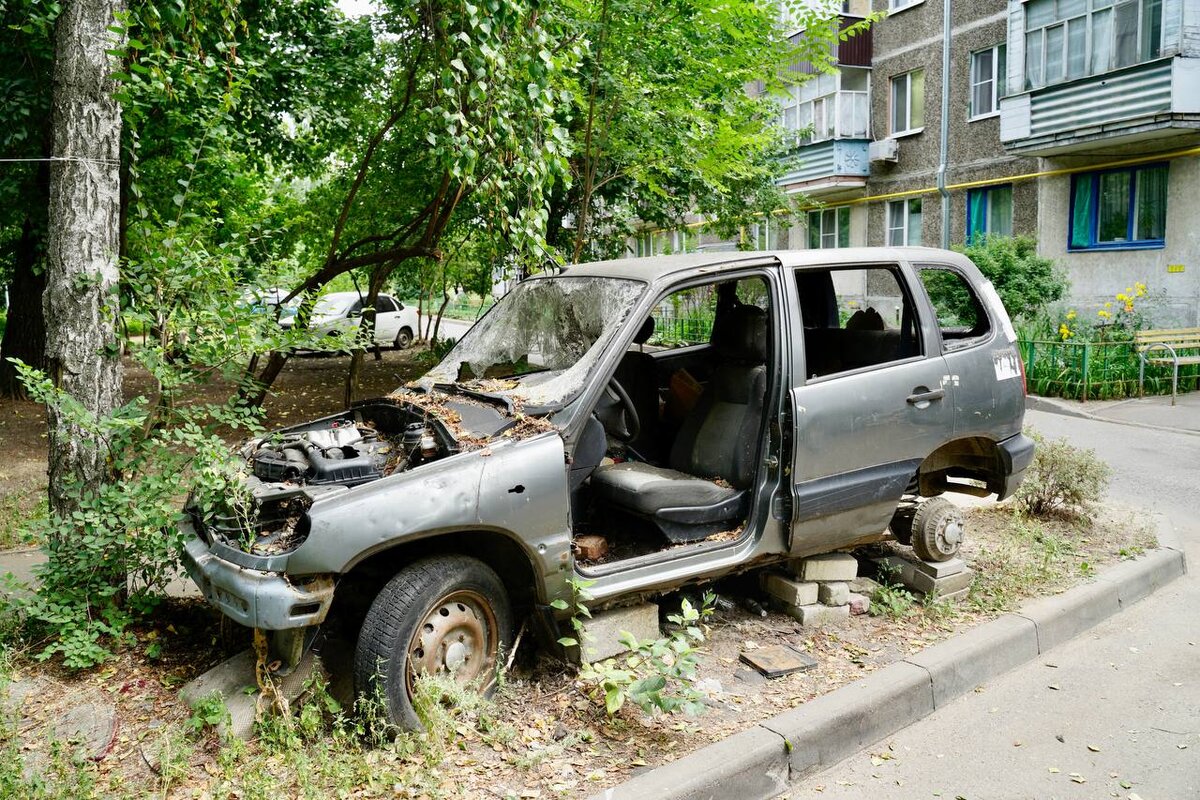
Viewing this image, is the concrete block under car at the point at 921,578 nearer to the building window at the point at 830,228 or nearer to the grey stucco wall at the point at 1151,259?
the grey stucco wall at the point at 1151,259

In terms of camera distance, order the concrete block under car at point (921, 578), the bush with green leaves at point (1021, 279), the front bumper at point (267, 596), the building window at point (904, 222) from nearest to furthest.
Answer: the front bumper at point (267, 596) → the concrete block under car at point (921, 578) → the bush with green leaves at point (1021, 279) → the building window at point (904, 222)

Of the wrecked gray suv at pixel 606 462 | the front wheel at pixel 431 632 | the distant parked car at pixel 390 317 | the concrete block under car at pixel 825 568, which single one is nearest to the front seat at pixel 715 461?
the wrecked gray suv at pixel 606 462

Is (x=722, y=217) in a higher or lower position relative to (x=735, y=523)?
higher

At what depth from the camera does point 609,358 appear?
4465mm

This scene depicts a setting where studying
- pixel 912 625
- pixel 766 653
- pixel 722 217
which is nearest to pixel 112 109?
pixel 766 653

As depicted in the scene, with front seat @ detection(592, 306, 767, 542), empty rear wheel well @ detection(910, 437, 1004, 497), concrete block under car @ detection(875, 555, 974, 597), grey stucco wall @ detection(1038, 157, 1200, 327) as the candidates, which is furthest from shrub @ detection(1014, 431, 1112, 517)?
grey stucco wall @ detection(1038, 157, 1200, 327)

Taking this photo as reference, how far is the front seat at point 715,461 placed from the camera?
4738 mm

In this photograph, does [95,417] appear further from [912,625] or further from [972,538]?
[972,538]

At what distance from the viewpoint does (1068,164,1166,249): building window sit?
718 inches

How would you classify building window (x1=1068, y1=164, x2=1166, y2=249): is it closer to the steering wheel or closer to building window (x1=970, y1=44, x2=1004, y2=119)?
building window (x1=970, y1=44, x2=1004, y2=119)

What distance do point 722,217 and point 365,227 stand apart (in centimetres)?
632

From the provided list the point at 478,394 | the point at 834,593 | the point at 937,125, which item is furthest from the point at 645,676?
the point at 937,125

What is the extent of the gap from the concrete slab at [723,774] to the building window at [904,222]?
23.0 meters

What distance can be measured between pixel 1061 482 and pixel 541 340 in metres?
4.15
